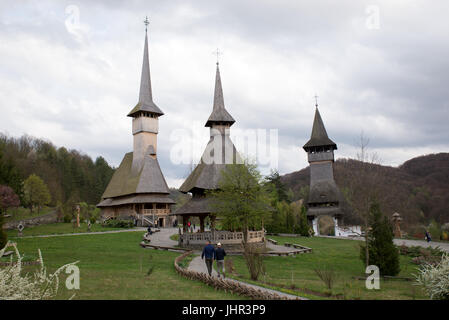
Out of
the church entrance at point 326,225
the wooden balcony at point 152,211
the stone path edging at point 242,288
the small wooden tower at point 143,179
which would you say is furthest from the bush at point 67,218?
the stone path edging at point 242,288

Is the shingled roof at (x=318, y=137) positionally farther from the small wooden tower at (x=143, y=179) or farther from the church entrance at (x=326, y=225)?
the small wooden tower at (x=143, y=179)

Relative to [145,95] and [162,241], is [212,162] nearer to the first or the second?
[162,241]

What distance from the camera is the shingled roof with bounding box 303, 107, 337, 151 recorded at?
54906 mm

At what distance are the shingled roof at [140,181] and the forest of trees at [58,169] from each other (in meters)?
16.5

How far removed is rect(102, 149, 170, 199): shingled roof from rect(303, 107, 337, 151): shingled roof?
74.7ft

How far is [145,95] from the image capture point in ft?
187

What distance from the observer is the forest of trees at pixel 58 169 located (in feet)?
240

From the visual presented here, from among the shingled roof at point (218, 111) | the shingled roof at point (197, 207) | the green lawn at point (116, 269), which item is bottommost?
the green lawn at point (116, 269)

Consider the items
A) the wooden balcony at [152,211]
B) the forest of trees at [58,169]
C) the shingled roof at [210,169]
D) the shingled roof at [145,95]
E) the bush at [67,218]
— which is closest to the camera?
the shingled roof at [210,169]

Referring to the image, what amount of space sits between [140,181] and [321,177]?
2640 cm

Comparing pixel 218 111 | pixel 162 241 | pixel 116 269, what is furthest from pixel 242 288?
pixel 218 111

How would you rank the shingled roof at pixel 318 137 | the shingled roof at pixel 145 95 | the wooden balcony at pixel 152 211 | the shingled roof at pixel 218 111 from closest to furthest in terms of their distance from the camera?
the shingled roof at pixel 218 111 → the wooden balcony at pixel 152 211 → the shingled roof at pixel 318 137 → the shingled roof at pixel 145 95
